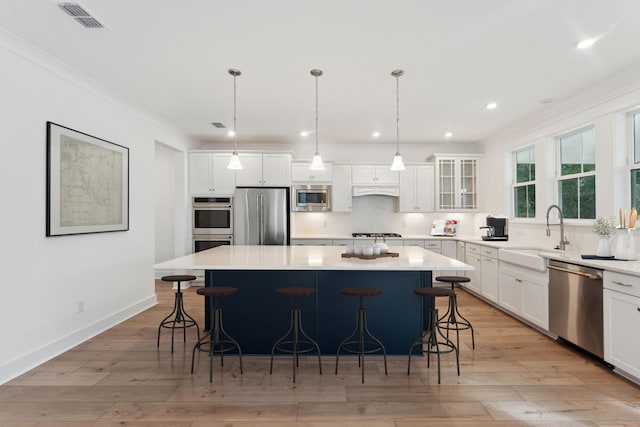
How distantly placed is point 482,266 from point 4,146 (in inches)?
217

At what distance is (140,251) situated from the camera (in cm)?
495

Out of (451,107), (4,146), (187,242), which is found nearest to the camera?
(4,146)

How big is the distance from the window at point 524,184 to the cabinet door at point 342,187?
8.71 ft

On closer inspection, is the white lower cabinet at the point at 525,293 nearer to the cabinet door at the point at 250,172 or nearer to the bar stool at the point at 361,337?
the bar stool at the point at 361,337

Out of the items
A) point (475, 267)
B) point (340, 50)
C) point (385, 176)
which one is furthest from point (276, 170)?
point (340, 50)

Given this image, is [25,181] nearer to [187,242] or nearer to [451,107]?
[187,242]

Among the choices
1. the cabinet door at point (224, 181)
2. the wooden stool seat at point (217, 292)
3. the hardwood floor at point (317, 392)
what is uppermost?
the cabinet door at point (224, 181)

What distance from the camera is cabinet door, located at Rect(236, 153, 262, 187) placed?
6.66 meters

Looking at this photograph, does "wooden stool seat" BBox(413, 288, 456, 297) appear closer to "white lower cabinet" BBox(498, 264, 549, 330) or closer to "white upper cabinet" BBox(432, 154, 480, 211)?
"white lower cabinet" BBox(498, 264, 549, 330)

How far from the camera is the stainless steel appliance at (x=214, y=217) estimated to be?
663 centimetres

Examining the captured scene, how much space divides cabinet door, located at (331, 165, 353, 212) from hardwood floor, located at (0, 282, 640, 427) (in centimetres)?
365

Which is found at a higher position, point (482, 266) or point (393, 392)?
point (482, 266)

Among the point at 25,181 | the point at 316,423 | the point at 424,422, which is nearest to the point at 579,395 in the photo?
the point at 424,422

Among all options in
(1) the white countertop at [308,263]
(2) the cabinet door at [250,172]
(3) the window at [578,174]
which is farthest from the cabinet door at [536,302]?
(2) the cabinet door at [250,172]
